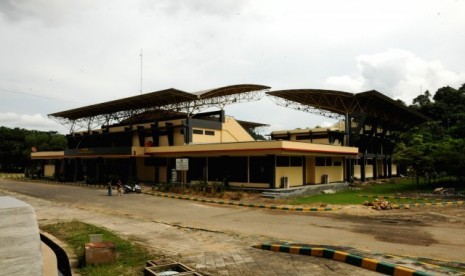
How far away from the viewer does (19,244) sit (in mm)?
8969

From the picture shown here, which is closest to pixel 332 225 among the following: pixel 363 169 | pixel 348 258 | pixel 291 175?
pixel 348 258

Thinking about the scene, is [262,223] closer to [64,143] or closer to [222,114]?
[222,114]

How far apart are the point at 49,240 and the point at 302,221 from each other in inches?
427

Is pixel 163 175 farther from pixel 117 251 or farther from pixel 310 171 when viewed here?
pixel 117 251

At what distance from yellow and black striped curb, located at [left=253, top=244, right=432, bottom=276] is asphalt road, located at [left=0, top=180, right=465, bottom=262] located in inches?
72.2

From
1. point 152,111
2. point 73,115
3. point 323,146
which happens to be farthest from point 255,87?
point 73,115

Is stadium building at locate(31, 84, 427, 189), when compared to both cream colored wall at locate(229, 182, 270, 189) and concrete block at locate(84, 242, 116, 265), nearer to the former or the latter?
cream colored wall at locate(229, 182, 270, 189)

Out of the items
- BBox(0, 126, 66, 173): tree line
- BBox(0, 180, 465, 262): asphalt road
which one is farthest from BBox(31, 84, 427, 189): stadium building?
BBox(0, 126, 66, 173): tree line

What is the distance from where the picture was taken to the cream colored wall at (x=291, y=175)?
27719mm

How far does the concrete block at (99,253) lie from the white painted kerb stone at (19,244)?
118cm

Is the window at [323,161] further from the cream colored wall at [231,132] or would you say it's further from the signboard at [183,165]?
the signboard at [183,165]

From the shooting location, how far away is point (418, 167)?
108ft

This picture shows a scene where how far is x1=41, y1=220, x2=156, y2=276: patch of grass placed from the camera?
28.4 ft

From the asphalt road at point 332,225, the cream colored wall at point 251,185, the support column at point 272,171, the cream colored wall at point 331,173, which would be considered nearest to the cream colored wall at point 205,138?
the cream colored wall at point 251,185
